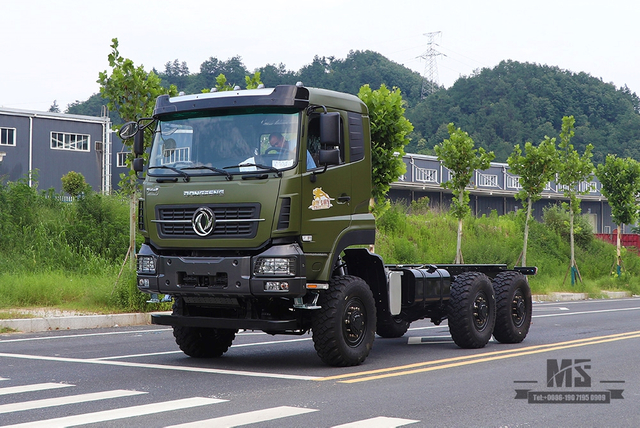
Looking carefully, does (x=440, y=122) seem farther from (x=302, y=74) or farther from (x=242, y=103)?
(x=242, y=103)

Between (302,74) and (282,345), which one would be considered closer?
(282,345)

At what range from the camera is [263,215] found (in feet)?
29.1

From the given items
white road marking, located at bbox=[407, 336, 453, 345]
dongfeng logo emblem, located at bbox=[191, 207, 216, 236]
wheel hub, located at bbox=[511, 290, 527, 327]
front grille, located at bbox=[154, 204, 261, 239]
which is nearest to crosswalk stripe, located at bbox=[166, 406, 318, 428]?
front grille, located at bbox=[154, 204, 261, 239]

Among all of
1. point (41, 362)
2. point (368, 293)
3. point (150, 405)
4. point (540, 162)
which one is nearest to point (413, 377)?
point (368, 293)

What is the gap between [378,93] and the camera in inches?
729

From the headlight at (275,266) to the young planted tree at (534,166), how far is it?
19.3m

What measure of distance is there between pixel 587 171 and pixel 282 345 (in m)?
21.0

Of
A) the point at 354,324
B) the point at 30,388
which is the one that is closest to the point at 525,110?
the point at 354,324

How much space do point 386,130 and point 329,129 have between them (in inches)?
377

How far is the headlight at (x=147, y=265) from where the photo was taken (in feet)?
31.2

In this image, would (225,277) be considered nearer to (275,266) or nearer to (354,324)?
(275,266)

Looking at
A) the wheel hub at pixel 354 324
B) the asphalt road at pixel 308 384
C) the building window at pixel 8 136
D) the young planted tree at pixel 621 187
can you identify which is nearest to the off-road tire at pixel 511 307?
the asphalt road at pixel 308 384

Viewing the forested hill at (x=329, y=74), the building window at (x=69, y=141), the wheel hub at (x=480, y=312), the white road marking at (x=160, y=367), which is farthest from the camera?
the forested hill at (x=329, y=74)

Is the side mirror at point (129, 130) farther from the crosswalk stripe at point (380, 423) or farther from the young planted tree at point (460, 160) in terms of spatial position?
the young planted tree at point (460, 160)
